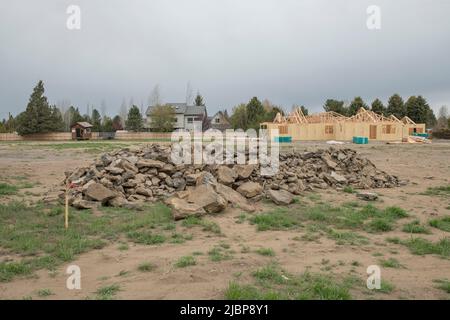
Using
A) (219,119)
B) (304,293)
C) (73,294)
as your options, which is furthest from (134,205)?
(219,119)

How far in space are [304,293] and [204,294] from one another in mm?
1199

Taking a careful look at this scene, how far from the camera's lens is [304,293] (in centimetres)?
439

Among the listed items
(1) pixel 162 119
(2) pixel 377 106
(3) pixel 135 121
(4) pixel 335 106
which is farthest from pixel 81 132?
(2) pixel 377 106

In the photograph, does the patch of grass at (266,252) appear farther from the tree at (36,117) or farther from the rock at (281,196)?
the tree at (36,117)

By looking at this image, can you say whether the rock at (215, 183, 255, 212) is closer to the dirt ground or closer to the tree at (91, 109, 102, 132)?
the dirt ground

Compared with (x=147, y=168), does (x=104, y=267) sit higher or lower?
lower

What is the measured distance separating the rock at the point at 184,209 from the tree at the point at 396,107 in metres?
59.6

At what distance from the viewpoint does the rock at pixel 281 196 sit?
9.93m

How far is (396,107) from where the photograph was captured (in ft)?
199

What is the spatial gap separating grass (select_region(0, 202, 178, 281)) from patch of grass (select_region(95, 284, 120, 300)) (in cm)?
140
